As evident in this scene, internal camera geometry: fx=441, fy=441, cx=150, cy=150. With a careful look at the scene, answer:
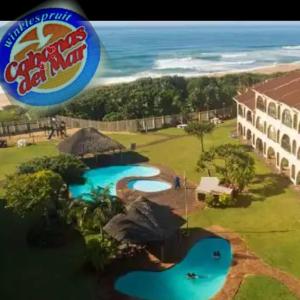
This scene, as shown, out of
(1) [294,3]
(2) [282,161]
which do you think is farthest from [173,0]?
(2) [282,161]

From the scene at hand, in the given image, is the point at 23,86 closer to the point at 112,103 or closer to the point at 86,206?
the point at 86,206

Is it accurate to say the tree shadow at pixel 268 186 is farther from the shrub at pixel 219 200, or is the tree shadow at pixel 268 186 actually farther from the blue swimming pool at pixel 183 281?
the blue swimming pool at pixel 183 281

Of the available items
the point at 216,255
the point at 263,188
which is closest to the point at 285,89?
the point at 263,188

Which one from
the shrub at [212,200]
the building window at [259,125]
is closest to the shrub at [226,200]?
the shrub at [212,200]

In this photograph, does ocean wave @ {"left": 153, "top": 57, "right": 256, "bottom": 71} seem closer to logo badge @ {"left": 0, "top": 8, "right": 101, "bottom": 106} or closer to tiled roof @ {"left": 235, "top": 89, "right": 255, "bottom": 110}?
tiled roof @ {"left": 235, "top": 89, "right": 255, "bottom": 110}

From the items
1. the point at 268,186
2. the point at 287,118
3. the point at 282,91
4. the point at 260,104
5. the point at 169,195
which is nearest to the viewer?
the point at 268,186

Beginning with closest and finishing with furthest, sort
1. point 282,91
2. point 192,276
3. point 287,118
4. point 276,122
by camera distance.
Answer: point 192,276 < point 287,118 < point 276,122 < point 282,91

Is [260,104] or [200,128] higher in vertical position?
[260,104]

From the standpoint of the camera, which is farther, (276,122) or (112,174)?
(112,174)

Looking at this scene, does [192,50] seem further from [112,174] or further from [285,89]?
[112,174]
